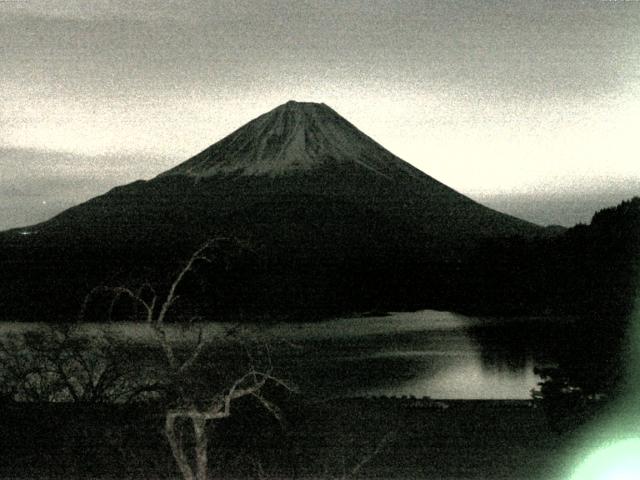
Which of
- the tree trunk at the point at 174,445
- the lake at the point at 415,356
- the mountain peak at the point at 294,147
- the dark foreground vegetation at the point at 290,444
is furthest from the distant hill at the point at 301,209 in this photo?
the tree trunk at the point at 174,445

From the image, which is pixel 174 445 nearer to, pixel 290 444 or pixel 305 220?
pixel 290 444

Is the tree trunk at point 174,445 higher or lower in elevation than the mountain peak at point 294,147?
lower

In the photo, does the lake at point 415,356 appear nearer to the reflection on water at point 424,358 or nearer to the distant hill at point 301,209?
the reflection on water at point 424,358

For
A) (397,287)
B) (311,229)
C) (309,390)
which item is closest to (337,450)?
(309,390)

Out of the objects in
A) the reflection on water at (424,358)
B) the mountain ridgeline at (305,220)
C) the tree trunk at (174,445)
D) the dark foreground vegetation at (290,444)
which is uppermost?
the mountain ridgeline at (305,220)

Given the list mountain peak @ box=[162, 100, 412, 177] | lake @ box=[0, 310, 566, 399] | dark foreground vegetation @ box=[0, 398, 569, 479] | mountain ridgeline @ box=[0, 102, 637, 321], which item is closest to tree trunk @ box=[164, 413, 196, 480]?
dark foreground vegetation @ box=[0, 398, 569, 479]

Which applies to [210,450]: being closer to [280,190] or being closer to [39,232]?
[39,232]

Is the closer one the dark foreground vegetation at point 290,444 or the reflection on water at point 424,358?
the dark foreground vegetation at point 290,444
